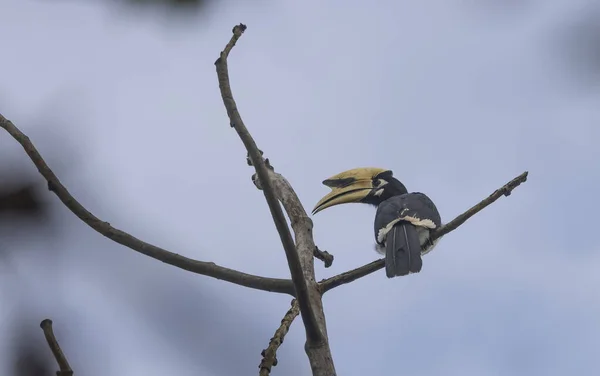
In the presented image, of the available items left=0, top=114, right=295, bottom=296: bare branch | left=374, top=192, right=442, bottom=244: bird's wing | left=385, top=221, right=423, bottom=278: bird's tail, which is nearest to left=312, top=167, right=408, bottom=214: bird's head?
left=374, top=192, right=442, bottom=244: bird's wing

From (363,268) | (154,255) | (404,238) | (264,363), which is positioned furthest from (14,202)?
(404,238)

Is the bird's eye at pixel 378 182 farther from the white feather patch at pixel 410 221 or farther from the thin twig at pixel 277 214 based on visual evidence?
the thin twig at pixel 277 214

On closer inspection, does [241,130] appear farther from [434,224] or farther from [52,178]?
[434,224]

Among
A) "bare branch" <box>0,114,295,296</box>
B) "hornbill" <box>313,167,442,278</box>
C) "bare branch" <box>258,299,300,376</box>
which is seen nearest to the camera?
"bare branch" <box>0,114,295,296</box>

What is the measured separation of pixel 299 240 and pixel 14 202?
7.13 feet

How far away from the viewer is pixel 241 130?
7.75 feet

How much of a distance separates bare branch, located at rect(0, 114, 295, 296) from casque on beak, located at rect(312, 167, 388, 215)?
10.9 feet

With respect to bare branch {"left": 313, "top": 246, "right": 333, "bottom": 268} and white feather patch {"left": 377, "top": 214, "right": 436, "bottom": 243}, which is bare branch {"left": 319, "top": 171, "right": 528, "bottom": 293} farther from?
white feather patch {"left": 377, "top": 214, "right": 436, "bottom": 243}

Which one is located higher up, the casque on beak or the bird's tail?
the casque on beak

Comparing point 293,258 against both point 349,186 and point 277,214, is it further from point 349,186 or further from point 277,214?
point 349,186

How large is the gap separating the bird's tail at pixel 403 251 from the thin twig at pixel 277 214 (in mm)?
1852

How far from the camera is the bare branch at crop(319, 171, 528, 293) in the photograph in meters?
2.80

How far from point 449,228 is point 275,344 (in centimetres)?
142

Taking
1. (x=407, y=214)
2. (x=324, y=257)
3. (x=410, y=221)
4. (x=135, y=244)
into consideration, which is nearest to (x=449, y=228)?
(x=324, y=257)
